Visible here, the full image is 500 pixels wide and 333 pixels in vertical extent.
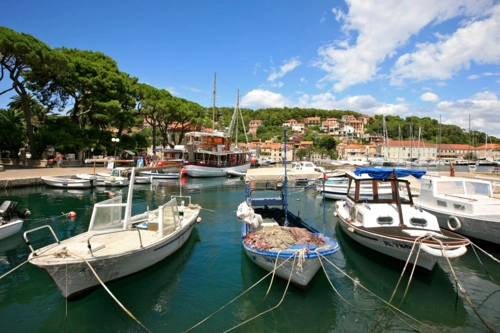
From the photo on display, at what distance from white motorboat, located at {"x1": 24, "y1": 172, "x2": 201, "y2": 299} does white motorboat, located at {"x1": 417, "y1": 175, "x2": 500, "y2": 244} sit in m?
10.6

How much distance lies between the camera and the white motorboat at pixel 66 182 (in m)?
25.7

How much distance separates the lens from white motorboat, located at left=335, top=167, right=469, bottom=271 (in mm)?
7742

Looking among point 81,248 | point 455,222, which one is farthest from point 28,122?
point 455,222

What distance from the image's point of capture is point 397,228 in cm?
928

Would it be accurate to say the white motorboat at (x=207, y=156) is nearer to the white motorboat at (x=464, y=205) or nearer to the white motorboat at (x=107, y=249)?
the white motorboat at (x=107, y=249)

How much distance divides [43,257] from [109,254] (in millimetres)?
1370

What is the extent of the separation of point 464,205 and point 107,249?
12762mm

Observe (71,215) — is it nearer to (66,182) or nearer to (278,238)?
(66,182)

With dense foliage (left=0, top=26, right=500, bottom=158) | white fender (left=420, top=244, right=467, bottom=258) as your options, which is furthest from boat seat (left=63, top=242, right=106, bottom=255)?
dense foliage (left=0, top=26, right=500, bottom=158)

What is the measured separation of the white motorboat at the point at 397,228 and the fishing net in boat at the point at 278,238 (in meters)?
2.30

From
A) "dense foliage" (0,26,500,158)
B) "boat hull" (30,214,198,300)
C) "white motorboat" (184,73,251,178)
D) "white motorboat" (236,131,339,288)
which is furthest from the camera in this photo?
"white motorboat" (184,73,251,178)

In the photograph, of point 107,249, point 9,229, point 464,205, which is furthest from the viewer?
point 9,229

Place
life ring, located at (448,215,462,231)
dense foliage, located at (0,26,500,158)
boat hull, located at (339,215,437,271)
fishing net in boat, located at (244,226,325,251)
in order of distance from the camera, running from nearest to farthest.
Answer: fishing net in boat, located at (244,226,325,251) < boat hull, located at (339,215,437,271) < life ring, located at (448,215,462,231) < dense foliage, located at (0,26,500,158)

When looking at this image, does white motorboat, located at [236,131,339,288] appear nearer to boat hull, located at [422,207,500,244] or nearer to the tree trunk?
boat hull, located at [422,207,500,244]
